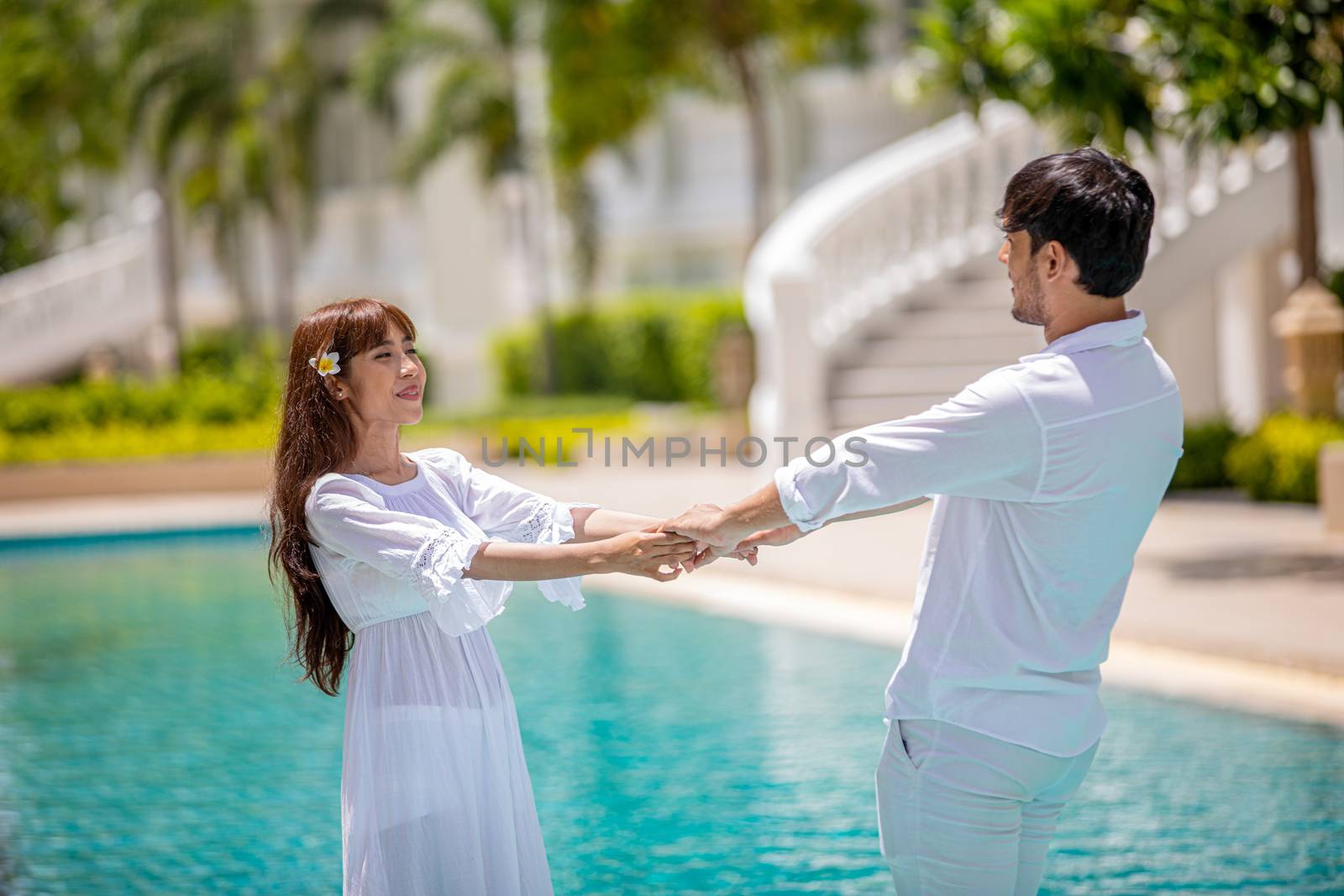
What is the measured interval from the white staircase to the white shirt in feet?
33.1

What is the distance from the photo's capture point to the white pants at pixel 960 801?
7.95ft

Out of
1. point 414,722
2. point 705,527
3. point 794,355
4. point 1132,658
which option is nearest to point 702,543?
point 705,527

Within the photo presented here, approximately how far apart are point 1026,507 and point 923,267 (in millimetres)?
11908

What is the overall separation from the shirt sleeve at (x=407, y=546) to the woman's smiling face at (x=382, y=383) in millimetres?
173

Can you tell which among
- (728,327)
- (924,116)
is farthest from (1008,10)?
(924,116)

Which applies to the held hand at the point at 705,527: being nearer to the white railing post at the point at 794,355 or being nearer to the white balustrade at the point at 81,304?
the white railing post at the point at 794,355

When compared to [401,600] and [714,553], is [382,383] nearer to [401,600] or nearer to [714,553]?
[401,600]

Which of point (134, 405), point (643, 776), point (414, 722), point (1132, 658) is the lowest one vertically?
point (643, 776)

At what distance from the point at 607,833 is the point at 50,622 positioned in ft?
23.3

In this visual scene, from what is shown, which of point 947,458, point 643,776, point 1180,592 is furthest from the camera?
point 1180,592

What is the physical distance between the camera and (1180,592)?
26.4ft

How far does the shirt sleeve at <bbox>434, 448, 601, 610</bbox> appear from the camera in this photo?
3076mm

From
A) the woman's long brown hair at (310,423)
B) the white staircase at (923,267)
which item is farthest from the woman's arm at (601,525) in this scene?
the white staircase at (923,267)

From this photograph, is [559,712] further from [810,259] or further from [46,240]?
[46,240]
